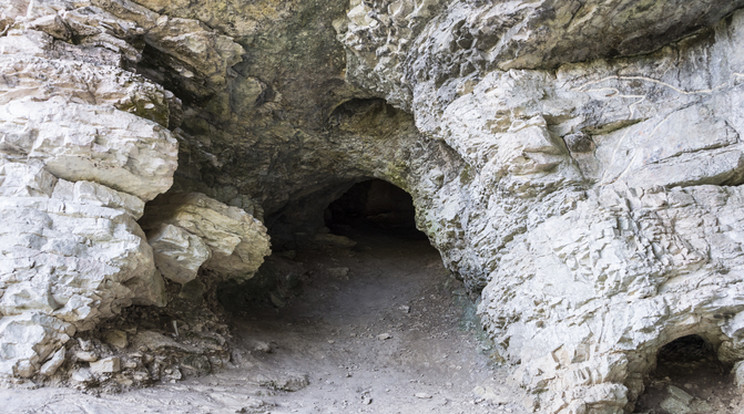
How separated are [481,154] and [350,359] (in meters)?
4.01

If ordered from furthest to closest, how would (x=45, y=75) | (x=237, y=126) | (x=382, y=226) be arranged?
1. (x=382, y=226)
2. (x=237, y=126)
3. (x=45, y=75)

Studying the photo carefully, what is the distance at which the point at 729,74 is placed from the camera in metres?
5.32

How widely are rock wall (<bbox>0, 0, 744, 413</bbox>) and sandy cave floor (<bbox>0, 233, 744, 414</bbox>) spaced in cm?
51

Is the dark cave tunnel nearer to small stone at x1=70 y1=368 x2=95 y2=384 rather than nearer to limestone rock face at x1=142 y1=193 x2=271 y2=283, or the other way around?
limestone rock face at x1=142 y1=193 x2=271 y2=283

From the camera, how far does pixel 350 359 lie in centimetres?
778

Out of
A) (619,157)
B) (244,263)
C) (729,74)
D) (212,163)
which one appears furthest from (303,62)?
(729,74)

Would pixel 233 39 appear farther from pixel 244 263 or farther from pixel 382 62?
pixel 244 263

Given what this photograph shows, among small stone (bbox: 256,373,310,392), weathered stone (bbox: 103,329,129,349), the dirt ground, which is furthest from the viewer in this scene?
small stone (bbox: 256,373,310,392)

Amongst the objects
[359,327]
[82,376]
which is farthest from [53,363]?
[359,327]

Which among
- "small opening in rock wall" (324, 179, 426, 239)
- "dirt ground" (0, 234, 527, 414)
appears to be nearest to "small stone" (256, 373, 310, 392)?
"dirt ground" (0, 234, 527, 414)

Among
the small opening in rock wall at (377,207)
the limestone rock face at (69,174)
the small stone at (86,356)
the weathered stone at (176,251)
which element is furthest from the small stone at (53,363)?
the small opening in rock wall at (377,207)

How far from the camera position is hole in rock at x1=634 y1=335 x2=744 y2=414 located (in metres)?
5.02

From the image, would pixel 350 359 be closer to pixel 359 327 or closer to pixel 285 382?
pixel 359 327

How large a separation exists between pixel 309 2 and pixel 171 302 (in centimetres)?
522
